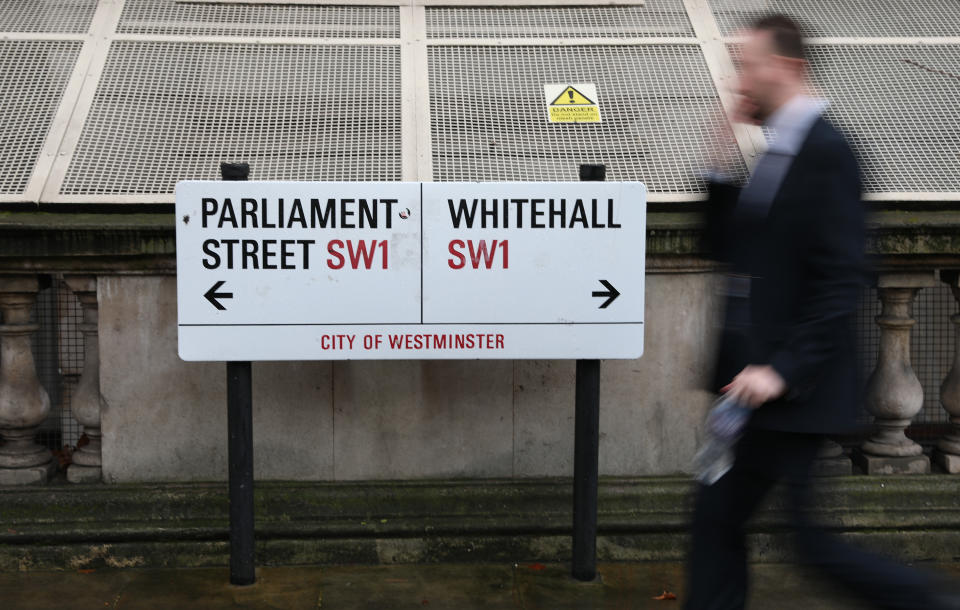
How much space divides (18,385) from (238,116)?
166 centimetres

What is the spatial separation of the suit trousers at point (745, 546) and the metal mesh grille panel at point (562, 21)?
3.46 m

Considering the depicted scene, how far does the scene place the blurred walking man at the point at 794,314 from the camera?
2980 mm

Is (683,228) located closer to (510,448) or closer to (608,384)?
(608,384)

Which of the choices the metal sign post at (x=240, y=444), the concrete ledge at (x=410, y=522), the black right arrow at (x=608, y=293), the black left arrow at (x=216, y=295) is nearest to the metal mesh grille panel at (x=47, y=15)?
the metal sign post at (x=240, y=444)

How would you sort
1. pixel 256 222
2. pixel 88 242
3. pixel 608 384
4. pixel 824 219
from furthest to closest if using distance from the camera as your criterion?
pixel 608 384 < pixel 88 242 < pixel 256 222 < pixel 824 219

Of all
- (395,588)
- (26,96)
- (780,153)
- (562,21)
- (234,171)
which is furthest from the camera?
(562,21)

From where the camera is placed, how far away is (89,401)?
4953mm

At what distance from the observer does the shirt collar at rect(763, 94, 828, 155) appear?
306 centimetres

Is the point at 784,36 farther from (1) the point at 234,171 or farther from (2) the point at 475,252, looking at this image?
(1) the point at 234,171

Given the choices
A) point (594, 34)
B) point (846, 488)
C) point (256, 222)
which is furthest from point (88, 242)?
point (846, 488)

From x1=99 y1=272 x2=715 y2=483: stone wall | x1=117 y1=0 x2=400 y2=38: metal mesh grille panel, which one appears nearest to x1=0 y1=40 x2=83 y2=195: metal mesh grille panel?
x1=117 y1=0 x2=400 y2=38: metal mesh grille panel

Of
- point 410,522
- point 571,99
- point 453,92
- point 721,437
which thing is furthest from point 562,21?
point 721,437

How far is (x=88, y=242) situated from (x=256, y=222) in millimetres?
965

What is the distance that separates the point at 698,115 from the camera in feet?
18.1
